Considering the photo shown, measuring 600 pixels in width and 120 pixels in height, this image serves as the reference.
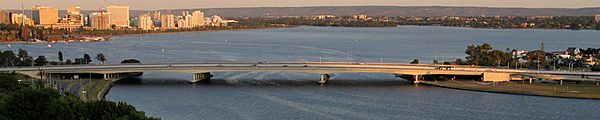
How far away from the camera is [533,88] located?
59.5 ft

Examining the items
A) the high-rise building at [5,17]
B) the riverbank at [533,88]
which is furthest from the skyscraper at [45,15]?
the riverbank at [533,88]

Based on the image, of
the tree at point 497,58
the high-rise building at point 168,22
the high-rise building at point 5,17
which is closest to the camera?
the tree at point 497,58

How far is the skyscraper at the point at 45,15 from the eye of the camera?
2921 inches

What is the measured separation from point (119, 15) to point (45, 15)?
27.2ft

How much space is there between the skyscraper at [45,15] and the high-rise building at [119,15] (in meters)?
5.37

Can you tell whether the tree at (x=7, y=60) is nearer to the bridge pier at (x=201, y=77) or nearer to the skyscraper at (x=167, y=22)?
the bridge pier at (x=201, y=77)

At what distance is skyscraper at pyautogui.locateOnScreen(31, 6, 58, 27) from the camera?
74181 mm

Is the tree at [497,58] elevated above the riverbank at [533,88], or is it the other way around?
the tree at [497,58]

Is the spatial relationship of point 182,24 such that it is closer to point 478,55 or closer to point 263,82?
point 478,55

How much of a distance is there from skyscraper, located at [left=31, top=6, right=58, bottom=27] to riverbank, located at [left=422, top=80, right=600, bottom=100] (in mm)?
59149

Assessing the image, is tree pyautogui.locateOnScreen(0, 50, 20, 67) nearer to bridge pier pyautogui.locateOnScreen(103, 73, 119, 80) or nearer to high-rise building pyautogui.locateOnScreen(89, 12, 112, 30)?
bridge pier pyautogui.locateOnScreen(103, 73, 119, 80)

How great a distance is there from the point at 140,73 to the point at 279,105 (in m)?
7.81

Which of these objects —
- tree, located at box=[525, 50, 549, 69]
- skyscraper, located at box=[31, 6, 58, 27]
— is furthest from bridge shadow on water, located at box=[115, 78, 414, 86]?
skyscraper, located at box=[31, 6, 58, 27]

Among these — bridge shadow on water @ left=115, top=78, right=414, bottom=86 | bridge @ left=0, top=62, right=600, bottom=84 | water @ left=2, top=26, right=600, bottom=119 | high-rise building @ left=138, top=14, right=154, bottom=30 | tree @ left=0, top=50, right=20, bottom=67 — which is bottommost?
water @ left=2, top=26, right=600, bottom=119
